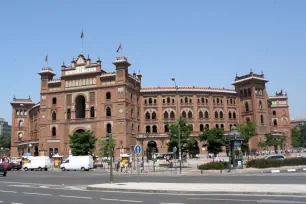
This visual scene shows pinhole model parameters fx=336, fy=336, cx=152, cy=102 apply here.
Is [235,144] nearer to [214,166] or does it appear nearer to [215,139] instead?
[214,166]

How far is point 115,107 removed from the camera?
2660 inches

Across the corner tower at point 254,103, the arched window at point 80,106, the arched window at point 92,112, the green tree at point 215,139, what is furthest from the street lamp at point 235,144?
the arched window at point 80,106

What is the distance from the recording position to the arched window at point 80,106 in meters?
72.3

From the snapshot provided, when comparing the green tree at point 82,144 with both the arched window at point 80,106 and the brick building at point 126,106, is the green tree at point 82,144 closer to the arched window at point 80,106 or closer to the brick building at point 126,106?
the brick building at point 126,106

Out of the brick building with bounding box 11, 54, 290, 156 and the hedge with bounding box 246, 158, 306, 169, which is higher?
the brick building with bounding box 11, 54, 290, 156

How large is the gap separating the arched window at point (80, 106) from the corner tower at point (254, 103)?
123ft

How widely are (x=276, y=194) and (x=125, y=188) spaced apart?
7521mm

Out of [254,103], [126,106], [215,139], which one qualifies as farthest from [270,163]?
[254,103]

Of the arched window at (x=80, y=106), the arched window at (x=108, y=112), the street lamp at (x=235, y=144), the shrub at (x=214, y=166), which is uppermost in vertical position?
the arched window at (x=80, y=106)

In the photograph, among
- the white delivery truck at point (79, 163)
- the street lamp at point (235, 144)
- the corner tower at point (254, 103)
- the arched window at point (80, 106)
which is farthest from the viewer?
the corner tower at point (254, 103)

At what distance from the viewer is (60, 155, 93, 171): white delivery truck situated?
4672 cm

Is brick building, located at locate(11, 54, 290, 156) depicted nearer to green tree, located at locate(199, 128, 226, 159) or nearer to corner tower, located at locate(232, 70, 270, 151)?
corner tower, located at locate(232, 70, 270, 151)

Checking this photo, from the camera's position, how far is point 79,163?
4697 centimetres

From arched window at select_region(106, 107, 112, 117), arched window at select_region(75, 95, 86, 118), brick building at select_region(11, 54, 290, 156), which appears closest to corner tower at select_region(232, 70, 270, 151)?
brick building at select_region(11, 54, 290, 156)
